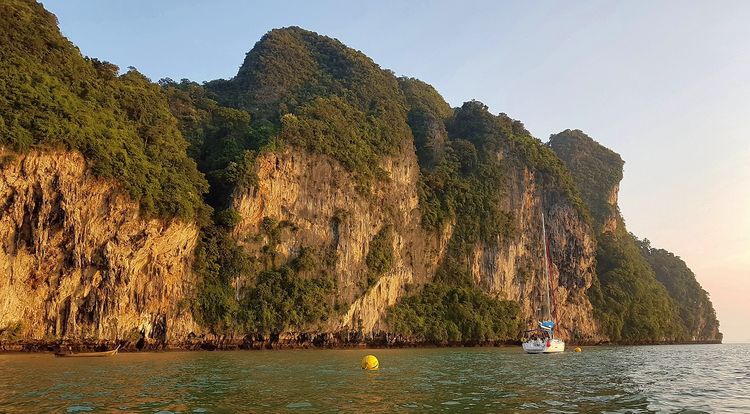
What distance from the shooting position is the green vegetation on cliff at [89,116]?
36.3 m

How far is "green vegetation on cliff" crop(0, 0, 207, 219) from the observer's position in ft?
119

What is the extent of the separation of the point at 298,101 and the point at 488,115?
115 feet

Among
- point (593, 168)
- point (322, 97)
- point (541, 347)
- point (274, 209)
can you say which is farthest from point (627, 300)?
point (274, 209)

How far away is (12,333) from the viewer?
35594 mm

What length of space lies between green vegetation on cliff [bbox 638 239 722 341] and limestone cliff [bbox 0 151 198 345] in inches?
4420

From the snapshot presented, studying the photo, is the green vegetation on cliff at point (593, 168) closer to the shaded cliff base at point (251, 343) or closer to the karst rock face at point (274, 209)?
the karst rock face at point (274, 209)

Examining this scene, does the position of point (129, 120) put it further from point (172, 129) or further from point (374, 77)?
point (374, 77)

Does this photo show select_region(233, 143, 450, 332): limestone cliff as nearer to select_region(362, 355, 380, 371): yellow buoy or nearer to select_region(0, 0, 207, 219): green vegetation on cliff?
select_region(0, 0, 207, 219): green vegetation on cliff

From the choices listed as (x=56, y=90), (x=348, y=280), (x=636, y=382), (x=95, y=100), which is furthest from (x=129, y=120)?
(x=636, y=382)

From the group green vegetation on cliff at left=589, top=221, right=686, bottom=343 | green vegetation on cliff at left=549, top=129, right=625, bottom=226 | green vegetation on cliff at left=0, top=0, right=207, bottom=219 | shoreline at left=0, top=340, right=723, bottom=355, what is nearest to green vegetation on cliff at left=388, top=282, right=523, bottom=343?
shoreline at left=0, top=340, right=723, bottom=355

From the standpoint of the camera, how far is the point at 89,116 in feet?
135

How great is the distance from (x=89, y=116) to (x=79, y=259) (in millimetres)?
10691

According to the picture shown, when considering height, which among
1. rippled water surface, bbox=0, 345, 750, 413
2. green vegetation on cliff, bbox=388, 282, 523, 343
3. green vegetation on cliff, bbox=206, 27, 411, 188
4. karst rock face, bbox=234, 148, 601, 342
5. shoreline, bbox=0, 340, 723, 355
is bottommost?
shoreline, bbox=0, 340, 723, 355

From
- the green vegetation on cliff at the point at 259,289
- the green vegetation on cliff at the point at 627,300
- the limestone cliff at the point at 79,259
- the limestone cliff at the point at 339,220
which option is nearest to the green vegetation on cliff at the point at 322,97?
the limestone cliff at the point at 339,220
